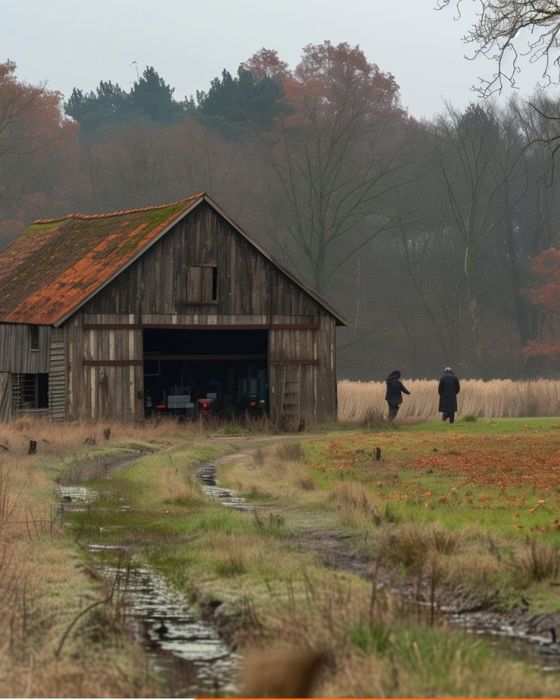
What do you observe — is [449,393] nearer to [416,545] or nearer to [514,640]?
[416,545]

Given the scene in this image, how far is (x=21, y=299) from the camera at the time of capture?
144 ft

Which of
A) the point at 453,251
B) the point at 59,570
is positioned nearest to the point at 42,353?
the point at 59,570

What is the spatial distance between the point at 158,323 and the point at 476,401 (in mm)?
12122

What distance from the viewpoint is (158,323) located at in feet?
136

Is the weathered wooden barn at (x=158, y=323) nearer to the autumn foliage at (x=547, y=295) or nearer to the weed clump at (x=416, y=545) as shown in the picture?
the weed clump at (x=416, y=545)

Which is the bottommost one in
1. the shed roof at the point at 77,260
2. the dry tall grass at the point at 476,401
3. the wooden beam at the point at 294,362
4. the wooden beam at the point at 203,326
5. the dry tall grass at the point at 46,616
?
the dry tall grass at the point at 46,616

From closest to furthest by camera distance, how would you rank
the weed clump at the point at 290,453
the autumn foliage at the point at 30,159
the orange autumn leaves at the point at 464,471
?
1. the orange autumn leaves at the point at 464,471
2. the weed clump at the point at 290,453
3. the autumn foliage at the point at 30,159

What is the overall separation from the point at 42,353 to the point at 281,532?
2439 cm

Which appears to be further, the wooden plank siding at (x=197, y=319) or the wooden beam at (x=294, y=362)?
the wooden beam at (x=294, y=362)

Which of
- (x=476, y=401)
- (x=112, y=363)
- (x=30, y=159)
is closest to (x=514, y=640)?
(x=112, y=363)

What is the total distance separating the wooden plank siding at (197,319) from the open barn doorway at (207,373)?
77.8 inches

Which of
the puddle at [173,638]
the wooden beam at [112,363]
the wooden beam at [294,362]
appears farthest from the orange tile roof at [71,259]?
the puddle at [173,638]

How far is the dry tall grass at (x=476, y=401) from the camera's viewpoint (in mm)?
46688

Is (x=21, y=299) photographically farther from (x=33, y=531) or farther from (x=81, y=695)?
(x=81, y=695)
